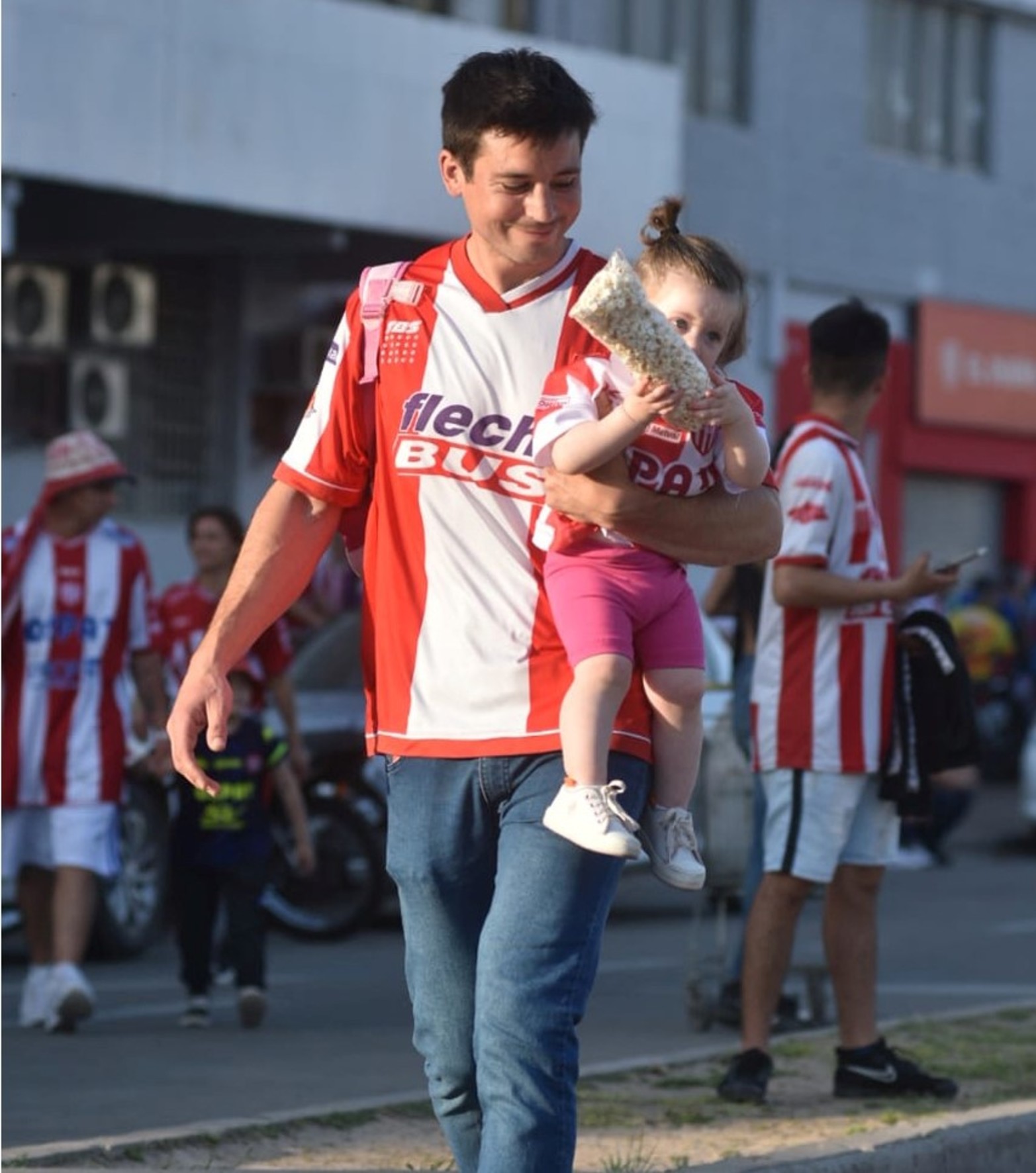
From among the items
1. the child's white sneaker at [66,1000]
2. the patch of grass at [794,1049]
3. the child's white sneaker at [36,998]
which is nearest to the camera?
the patch of grass at [794,1049]

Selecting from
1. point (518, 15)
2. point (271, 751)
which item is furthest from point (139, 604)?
point (518, 15)

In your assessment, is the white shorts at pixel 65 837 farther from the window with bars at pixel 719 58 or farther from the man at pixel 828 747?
the window with bars at pixel 719 58

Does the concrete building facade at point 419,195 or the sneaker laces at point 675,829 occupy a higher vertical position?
the concrete building facade at point 419,195

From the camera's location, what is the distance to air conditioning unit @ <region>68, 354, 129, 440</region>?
21.1 meters

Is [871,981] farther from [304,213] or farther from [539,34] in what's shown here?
[539,34]

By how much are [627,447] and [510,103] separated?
58 cm

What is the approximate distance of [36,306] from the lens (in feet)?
69.3

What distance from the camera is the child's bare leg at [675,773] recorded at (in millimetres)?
4781

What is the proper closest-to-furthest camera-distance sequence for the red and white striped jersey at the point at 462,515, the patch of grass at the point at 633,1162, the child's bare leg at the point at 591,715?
the child's bare leg at the point at 591,715 → the red and white striped jersey at the point at 462,515 → the patch of grass at the point at 633,1162

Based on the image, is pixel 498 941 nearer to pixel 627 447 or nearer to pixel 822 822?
pixel 627 447

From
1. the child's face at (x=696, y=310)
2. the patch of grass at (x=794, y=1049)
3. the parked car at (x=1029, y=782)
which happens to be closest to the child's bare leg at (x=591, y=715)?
the child's face at (x=696, y=310)

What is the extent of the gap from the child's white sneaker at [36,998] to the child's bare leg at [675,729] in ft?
16.8

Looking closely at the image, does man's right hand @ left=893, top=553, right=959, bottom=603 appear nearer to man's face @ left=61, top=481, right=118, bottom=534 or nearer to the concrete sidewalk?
the concrete sidewalk

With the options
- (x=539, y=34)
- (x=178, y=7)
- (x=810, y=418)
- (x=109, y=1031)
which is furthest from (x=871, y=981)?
(x=539, y=34)
